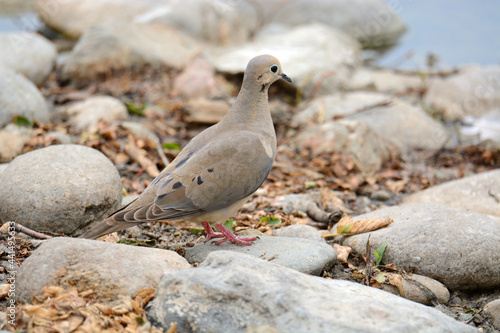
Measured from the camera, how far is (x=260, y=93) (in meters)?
4.21

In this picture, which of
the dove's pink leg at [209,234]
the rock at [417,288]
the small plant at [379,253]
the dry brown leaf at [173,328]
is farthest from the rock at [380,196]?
the dry brown leaf at [173,328]

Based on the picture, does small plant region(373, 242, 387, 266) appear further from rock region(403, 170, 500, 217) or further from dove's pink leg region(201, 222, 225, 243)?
rock region(403, 170, 500, 217)

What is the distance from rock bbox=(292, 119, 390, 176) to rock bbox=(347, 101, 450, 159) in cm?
56

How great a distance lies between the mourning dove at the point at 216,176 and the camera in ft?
11.9

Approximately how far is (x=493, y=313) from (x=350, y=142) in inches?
125

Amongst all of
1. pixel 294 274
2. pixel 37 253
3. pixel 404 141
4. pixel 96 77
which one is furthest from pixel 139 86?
pixel 294 274

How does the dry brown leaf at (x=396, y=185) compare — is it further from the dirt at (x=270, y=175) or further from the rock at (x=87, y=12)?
the rock at (x=87, y=12)

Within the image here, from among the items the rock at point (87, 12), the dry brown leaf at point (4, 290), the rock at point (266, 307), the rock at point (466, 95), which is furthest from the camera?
the rock at point (87, 12)

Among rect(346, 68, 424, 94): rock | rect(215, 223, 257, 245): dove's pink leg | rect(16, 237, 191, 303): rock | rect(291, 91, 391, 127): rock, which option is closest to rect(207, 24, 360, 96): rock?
rect(346, 68, 424, 94): rock

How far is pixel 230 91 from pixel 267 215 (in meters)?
3.62

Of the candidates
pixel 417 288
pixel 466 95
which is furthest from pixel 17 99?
pixel 466 95

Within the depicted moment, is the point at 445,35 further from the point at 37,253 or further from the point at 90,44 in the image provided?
the point at 37,253

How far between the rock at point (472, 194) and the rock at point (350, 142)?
0.98m

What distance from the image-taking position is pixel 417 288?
364 cm
